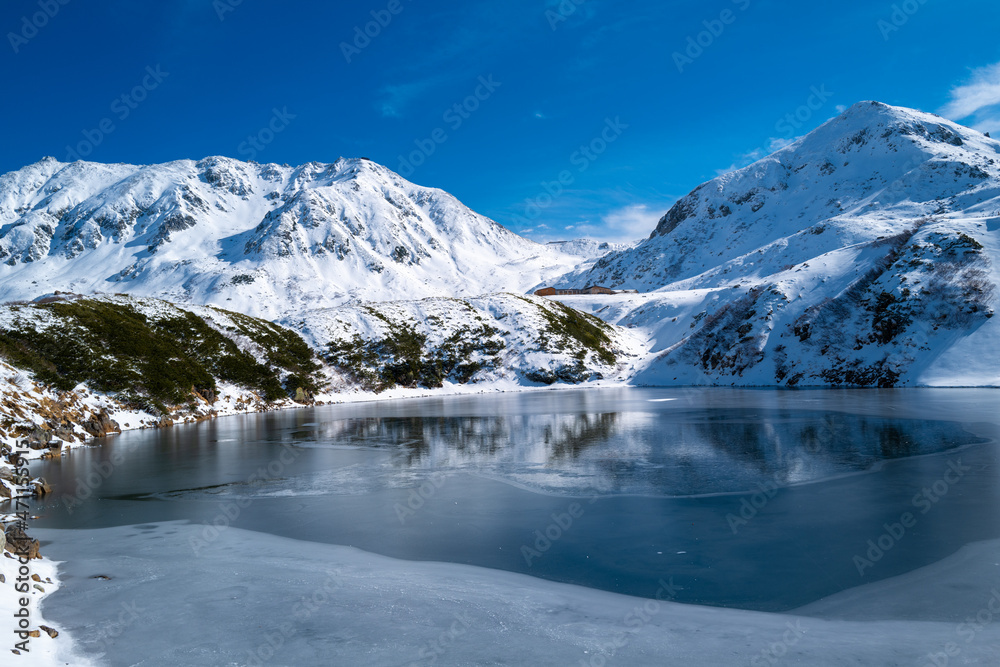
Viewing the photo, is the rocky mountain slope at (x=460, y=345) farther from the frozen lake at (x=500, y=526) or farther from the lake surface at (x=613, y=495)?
the frozen lake at (x=500, y=526)

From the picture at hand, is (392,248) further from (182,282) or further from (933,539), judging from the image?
(933,539)

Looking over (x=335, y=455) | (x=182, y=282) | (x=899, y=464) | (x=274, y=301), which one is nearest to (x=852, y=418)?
(x=899, y=464)

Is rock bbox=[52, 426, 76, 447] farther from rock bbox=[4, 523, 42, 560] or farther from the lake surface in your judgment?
rock bbox=[4, 523, 42, 560]

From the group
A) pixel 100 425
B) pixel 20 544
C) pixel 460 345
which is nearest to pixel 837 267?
pixel 460 345

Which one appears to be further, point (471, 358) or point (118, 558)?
point (471, 358)

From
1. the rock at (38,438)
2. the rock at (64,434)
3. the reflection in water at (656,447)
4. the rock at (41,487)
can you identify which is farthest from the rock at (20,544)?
the rock at (64,434)

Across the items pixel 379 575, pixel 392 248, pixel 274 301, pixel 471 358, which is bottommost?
pixel 379 575

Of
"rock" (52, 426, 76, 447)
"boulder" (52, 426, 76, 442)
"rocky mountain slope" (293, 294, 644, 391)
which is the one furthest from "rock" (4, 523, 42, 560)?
"rocky mountain slope" (293, 294, 644, 391)

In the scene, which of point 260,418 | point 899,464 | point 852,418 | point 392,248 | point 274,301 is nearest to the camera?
point 899,464

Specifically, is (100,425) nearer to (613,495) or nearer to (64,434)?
(64,434)
